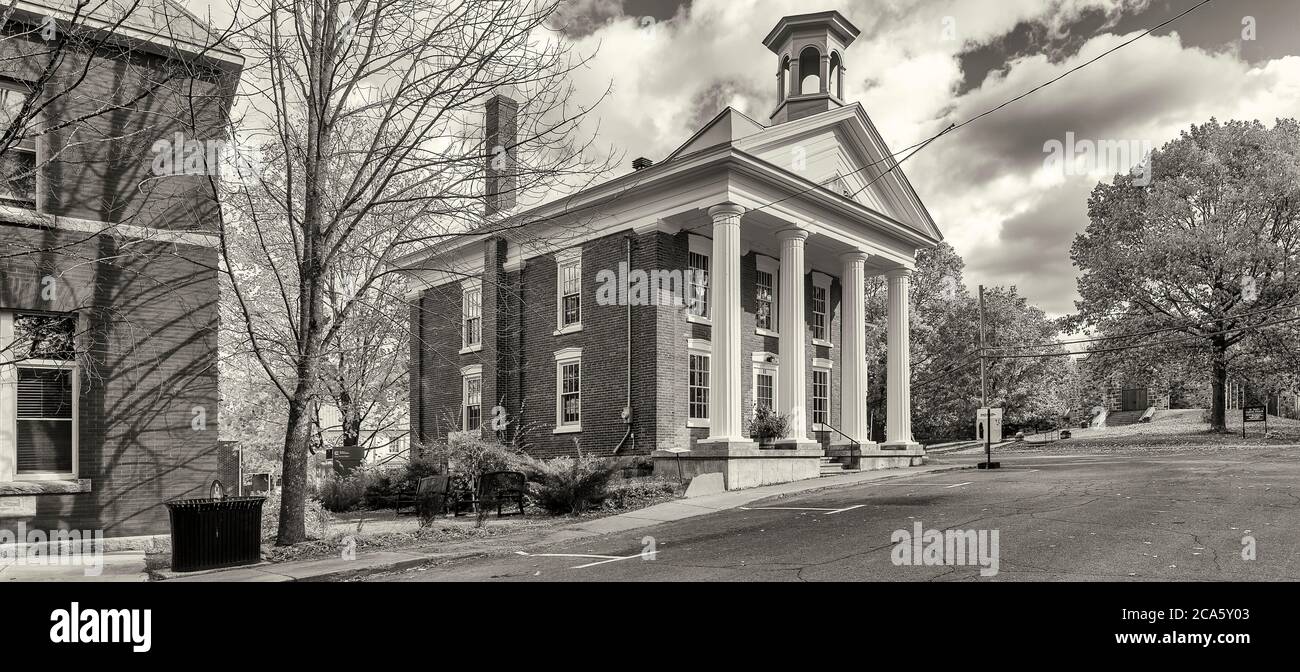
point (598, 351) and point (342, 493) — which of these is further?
point (598, 351)

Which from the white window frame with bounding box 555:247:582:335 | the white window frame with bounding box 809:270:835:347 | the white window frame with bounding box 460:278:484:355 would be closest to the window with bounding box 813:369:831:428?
the white window frame with bounding box 809:270:835:347

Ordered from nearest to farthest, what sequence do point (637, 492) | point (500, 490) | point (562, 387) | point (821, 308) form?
1. point (500, 490)
2. point (637, 492)
3. point (562, 387)
4. point (821, 308)

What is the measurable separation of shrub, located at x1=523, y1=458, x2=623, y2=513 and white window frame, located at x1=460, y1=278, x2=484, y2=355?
11.4m

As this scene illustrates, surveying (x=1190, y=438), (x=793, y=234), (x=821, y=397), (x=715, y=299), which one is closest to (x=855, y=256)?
(x=793, y=234)

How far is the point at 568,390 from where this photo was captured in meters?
24.3

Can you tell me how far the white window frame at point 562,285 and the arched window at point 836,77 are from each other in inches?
376

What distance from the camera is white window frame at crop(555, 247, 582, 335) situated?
79.2ft

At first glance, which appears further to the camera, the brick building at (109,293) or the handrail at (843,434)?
the handrail at (843,434)

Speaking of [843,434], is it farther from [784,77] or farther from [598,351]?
[784,77]

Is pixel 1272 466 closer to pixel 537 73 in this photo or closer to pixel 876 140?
pixel 876 140

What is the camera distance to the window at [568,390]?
23859 millimetres

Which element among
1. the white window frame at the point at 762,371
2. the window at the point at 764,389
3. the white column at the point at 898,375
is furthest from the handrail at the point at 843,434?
the window at the point at 764,389

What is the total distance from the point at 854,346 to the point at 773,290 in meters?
2.97

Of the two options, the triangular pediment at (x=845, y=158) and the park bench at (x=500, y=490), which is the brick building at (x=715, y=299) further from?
the park bench at (x=500, y=490)
